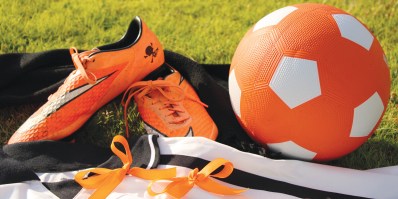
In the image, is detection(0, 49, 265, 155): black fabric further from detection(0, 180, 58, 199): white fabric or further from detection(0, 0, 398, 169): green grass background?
detection(0, 180, 58, 199): white fabric

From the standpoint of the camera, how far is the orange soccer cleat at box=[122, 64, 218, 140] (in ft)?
7.23

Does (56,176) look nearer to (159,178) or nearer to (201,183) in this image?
(159,178)

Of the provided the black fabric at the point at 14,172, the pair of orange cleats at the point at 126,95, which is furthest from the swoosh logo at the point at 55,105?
the black fabric at the point at 14,172

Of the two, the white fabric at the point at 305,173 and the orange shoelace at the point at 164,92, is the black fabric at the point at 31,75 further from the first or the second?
the white fabric at the point at 305,173

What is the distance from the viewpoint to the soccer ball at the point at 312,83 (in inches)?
72.4

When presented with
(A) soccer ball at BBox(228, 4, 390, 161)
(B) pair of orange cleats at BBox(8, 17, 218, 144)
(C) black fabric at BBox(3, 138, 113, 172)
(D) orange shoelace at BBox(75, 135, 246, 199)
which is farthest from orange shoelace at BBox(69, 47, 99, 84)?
(A) soccer ball at BBox(228, 4, 390, 161)

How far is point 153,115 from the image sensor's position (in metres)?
2.29

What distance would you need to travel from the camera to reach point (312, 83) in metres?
1.84

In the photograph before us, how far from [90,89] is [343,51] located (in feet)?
3.73

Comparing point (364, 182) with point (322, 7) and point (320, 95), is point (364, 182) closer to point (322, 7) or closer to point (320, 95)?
point (320, 95)

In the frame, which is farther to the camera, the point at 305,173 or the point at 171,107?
the point at 171,107

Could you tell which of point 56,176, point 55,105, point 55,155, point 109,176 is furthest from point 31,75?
point 109,176

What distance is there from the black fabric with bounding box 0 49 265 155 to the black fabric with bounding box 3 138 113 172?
42 centimetres

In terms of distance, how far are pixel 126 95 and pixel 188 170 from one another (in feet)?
2.28
